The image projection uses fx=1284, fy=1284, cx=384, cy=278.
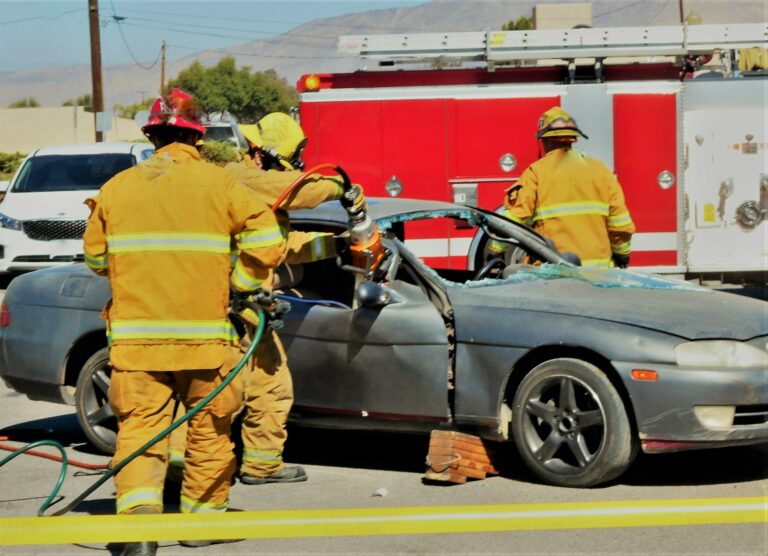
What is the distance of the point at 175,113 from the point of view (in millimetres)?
5152

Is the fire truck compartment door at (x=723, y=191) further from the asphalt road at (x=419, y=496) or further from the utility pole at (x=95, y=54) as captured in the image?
the utility pole at (x=95, y=54)

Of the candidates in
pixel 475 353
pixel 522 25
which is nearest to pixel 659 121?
pixel 475 353

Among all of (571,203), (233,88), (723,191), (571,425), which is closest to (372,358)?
(571,425)

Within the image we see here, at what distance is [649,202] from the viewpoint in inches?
472

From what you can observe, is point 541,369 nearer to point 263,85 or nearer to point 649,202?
point 649,202

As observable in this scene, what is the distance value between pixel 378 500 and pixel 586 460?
985 mm

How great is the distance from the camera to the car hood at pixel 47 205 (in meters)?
15.4

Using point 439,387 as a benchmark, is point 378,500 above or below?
below

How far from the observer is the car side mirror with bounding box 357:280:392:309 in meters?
6.15

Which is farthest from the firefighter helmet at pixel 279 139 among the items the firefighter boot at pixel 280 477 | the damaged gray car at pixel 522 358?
the firefighter boot at pixel 280 477

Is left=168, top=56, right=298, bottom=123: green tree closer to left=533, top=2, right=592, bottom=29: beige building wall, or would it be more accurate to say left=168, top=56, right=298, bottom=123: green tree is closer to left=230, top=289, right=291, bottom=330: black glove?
left=533, top=2, right=592, bottom=29: beige building wall

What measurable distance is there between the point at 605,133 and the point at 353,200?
20.6ft

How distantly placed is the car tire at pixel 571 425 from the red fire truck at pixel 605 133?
600cm

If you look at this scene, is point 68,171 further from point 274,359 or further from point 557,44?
point 274,359
